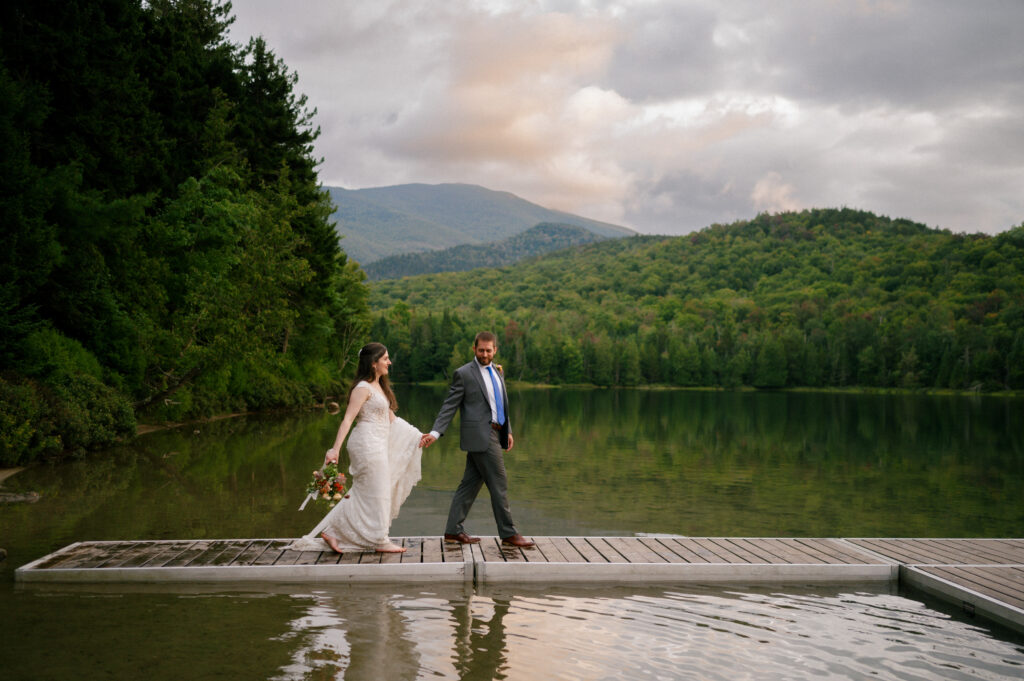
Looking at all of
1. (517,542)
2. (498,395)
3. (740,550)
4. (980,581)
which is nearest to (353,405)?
(498,395)

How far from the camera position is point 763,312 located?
129125mm

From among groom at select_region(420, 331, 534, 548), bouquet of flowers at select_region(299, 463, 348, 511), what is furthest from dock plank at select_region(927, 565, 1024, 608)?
bouquet of flowers at select_region(299, 463, 348, 511)

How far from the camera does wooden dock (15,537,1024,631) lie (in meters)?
7.81

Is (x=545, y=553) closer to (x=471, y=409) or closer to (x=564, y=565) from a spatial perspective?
(x=564, y=565)

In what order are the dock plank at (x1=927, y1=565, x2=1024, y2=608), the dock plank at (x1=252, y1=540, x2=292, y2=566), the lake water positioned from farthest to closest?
the dock plank at (x1=252, y1=540, x2=292, y2=566) → the dock plank at (x1=927, y1=565, x2=1024, y2=608) → the lake water

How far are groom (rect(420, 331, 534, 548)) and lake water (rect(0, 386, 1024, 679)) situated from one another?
1.24 meters

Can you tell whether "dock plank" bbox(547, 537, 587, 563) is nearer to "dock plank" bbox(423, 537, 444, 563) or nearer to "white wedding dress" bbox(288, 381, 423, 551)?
"dock plank" bbox(423, 537, 444, 563)

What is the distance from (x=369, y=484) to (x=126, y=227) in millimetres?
16905

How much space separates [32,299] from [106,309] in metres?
2.01

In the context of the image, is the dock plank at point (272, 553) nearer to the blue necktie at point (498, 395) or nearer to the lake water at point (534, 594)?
the lake water at point (534, 594)

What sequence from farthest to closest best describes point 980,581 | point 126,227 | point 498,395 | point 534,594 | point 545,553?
point 126,227 < point 498,395 < point 545,553 < point 980,581 < point 534,594

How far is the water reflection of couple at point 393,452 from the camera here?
8.60 m

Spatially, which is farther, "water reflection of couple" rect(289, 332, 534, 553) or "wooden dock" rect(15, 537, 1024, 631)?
"water reflection of couple" rect(289, 332, 534, 553)

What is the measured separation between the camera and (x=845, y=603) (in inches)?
301
